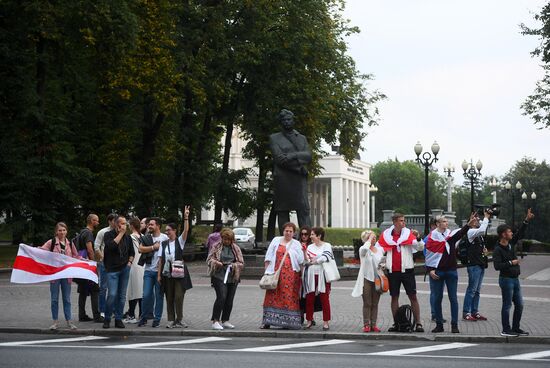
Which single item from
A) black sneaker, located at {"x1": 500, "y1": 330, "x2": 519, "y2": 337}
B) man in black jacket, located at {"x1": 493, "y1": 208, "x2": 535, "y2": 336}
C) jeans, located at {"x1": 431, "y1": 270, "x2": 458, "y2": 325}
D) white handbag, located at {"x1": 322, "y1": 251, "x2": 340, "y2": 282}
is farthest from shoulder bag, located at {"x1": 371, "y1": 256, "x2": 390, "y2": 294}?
black sneaker, located at {"x1": 500, "y1": 330, "x2": 519, "y2": 337}

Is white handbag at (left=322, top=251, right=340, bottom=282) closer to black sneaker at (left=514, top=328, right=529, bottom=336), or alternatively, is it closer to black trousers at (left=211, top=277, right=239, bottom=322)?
black trousers at (left=211, top=277, right=239, bottom=322)

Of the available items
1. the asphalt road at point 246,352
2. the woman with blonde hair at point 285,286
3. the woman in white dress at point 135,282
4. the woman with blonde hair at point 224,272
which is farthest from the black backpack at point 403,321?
the woman in white dress at point 135,282

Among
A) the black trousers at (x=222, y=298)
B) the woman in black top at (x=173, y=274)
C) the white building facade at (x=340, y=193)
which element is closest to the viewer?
the black trousers at (x=222, y=298)

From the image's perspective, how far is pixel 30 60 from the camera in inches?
1467

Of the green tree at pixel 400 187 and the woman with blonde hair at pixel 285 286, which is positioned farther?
the green tree at pixel 400 187

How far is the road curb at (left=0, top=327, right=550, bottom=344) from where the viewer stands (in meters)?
16.8

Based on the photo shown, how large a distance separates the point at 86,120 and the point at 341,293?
20.4 metres

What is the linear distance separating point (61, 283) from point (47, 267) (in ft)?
1.25

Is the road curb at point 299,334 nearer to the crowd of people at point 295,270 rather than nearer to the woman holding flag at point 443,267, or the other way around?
the crowd of people at point 295,270

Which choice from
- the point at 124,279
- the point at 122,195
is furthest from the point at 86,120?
the point at 124,279

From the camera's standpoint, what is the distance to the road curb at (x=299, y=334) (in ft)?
55.1

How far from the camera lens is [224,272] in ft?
59.8

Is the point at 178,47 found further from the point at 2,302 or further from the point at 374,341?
the point at 374,341

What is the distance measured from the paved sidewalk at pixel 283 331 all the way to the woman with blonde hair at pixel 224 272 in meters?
0.33
